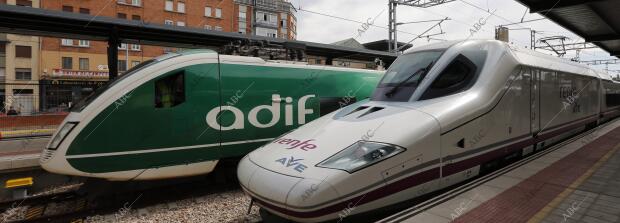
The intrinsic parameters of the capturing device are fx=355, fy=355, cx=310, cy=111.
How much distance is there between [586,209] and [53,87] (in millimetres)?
16357

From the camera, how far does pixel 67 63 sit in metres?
35.7

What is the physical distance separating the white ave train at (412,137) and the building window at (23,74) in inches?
1532

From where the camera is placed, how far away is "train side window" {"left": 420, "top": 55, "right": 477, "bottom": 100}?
5.08m

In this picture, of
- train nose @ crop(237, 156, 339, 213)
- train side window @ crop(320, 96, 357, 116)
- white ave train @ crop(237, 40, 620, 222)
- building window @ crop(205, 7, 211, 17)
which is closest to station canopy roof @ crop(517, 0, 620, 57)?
white ave train @ crop(237, 40, 620, 222)

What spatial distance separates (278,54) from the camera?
7918 millimetres

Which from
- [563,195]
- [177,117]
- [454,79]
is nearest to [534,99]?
[454,79]

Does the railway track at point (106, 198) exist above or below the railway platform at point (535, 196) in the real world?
below

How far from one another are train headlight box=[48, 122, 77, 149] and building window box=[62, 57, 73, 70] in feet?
120

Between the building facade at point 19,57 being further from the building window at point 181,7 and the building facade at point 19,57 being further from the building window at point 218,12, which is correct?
the building window at point 218,12

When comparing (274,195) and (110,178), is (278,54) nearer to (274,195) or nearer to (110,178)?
(110,178)

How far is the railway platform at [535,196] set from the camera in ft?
12.6

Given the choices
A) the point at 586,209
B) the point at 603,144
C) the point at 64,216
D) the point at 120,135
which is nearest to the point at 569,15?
the point at 603,144

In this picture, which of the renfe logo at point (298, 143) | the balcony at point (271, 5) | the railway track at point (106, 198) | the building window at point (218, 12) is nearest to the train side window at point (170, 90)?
the railway track at point (106, 198)

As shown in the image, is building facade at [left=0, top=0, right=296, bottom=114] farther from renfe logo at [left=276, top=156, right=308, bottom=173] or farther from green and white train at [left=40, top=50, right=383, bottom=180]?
renfe logo at [left=276, top=156, right=308, bottom=173]
